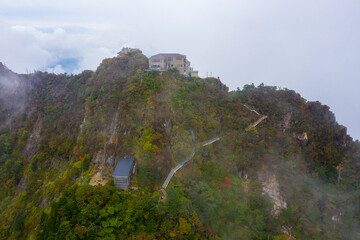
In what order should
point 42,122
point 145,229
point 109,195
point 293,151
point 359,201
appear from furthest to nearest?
point 42,122, point 293,151, point 359,201, point 109,195, point 145,229

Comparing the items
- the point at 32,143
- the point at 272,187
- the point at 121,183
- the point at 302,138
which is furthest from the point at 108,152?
the point at 302,138

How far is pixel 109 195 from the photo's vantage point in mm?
25891

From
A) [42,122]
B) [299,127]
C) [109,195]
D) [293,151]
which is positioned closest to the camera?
[109,195]

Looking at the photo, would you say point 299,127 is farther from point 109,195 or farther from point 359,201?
point 109,195

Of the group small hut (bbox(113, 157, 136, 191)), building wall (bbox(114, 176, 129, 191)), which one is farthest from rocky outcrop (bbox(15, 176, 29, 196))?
building wall (bbox(114, 176, 129, 191))

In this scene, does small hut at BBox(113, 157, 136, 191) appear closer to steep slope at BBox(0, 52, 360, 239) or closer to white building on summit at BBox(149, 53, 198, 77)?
steep slope at BBox(0, 52, 360, 239)

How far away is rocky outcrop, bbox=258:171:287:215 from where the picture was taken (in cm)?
3270

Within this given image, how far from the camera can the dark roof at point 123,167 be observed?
28225 millimetres

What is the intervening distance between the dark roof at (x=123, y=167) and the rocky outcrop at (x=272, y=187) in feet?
69.2

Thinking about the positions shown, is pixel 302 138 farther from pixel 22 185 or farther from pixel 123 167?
pixel 22 185

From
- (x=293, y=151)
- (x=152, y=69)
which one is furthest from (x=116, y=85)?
(x=293, y=151)

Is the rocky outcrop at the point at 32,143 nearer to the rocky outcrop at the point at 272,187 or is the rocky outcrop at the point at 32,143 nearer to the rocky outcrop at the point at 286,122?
the rocky outcrop at the point at 272,187

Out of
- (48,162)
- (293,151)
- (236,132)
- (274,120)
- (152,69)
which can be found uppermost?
(152,69)

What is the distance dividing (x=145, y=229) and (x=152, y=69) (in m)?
31.9
